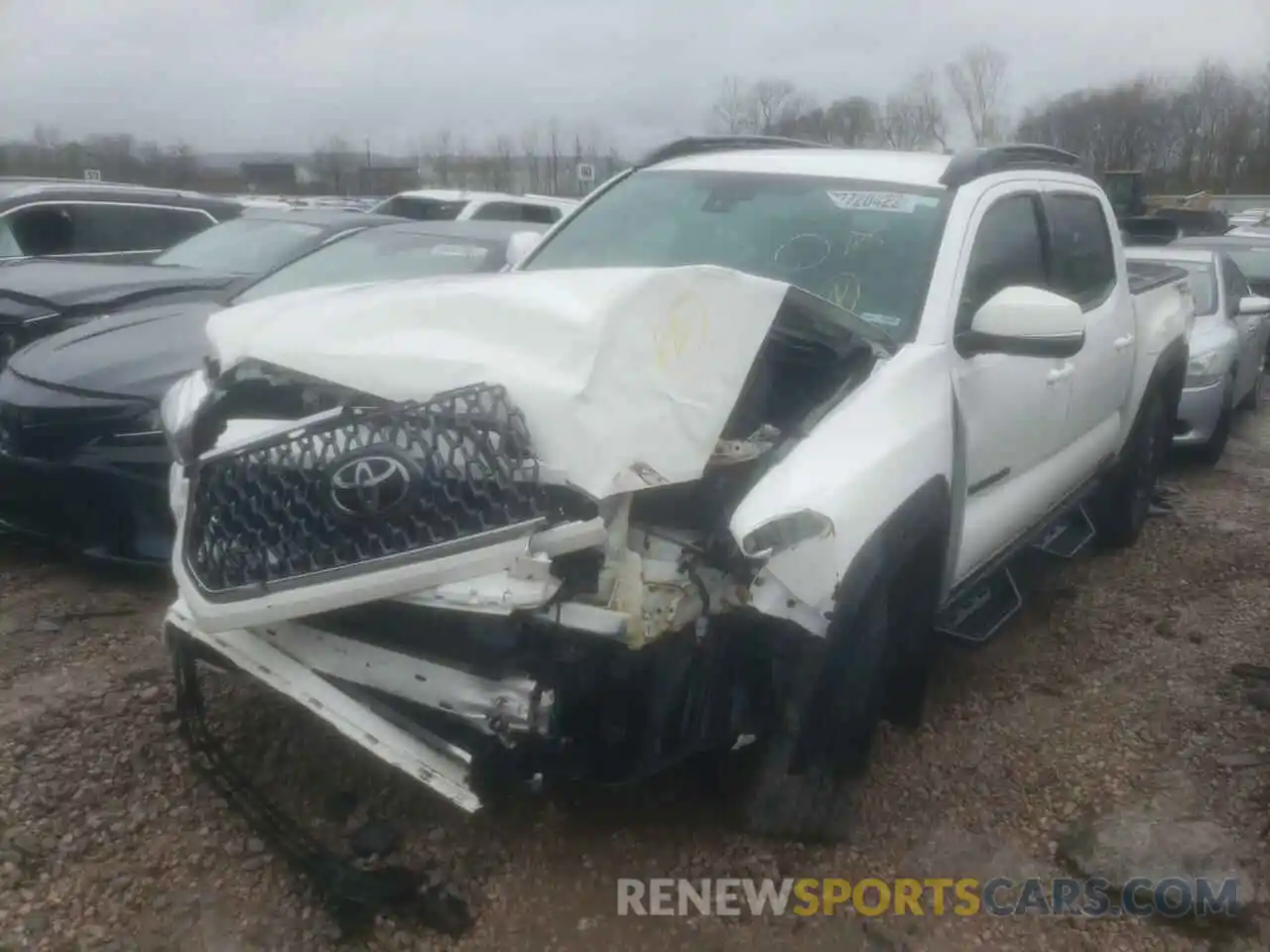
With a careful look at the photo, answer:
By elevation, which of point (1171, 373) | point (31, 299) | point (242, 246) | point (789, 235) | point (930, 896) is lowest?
point (930, 896)

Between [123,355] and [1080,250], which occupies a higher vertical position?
[1080,250]

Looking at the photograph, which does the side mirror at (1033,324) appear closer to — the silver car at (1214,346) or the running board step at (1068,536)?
the running board step at (1068,536)

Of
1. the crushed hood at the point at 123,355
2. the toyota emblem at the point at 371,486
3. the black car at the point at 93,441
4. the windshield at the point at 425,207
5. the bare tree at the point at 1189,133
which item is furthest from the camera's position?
the bare tree at the point at 1189,133

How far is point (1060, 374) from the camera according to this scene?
4258mm

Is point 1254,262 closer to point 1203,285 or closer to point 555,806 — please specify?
point 1203,285

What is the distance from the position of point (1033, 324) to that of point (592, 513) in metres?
1.56

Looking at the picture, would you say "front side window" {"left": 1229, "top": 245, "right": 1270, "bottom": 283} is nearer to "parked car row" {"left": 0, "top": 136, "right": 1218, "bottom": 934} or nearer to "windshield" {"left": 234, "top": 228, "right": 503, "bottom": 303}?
"windshield" {"left": 234, "top": 228, "right": 503, "bottom": 303}

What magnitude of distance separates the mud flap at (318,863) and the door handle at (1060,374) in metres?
2.61

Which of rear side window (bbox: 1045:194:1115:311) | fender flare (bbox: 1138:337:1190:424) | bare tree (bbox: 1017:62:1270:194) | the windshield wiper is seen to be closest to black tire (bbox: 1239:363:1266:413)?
fender flare (bbox: 1138:337:1190:424)

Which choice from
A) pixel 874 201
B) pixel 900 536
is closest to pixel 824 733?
pixel 900 536

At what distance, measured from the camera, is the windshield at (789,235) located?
367 cm

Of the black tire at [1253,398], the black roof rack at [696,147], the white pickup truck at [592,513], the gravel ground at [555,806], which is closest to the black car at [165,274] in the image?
the gravel ground at [555,806]

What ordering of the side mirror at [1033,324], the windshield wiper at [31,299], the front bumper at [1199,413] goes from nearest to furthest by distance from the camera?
the side mirror at [1033,324] < the windshield wiper at [31,299] < the front bumper at [1199,413]

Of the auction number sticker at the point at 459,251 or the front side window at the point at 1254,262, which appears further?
the front side window at the point at 1254,262
